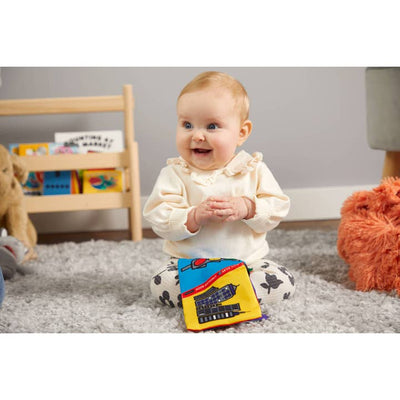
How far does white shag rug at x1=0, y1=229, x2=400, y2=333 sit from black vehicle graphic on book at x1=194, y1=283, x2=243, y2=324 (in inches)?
1.0

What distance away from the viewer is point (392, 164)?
1584 mm

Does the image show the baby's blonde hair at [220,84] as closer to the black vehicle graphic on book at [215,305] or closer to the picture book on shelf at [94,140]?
the black vehicle graphic on book at [215,305]

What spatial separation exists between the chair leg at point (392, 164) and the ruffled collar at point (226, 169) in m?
0.67

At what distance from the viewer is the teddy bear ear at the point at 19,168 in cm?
158

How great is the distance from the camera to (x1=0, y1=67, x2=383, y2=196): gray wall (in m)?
1.94

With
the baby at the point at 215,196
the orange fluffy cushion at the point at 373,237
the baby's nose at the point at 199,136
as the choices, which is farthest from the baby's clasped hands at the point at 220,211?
the orange fluffy cushion at the point at 373,237

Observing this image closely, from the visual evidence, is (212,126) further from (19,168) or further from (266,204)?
(19,168)

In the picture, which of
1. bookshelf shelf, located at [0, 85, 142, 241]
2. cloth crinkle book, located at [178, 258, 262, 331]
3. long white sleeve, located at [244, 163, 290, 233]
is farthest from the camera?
bookshelf shelf, located at [0, 85, 142, 241]

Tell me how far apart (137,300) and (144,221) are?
98cm

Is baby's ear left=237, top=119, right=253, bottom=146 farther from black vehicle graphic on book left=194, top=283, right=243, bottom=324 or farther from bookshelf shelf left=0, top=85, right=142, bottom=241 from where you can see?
bookshelf shelf left=0, top=85, right=142, bottom=241

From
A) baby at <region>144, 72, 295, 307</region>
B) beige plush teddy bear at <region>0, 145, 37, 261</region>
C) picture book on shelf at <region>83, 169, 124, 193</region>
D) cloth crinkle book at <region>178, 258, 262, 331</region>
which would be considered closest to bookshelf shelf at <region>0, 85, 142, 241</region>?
picture book on shelf at <region>83, 169, 124, 193</region>

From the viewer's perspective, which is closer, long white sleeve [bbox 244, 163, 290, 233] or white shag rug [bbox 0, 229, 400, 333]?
white shag rug [bbox 0, 229, 400, 333]

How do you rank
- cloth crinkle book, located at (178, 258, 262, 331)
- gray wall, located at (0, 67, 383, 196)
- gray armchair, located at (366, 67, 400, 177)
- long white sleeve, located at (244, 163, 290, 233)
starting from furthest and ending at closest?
gray wall, located at (0, 67, 383, 196)
gray armchair, located at (366, 67, 400, 177)
long white sleeve, located at (244, 163, 290, 233)
cloth crinkle book, located at (178, 258, 262, 331)

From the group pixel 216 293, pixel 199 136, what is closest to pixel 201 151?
pixel 199 136
